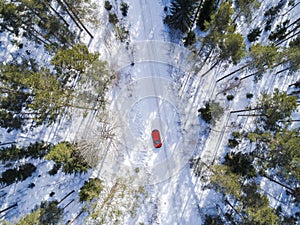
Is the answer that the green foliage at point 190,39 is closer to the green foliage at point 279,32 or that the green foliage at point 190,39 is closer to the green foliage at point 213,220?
the green foliage at point 279,32

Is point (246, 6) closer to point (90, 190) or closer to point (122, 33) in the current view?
point (122, 33)

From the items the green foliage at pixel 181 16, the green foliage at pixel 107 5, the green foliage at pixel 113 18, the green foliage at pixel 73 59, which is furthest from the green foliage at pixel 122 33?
the green foliage at pixel 73 59

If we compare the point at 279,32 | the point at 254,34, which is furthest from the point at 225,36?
the point at 279,32

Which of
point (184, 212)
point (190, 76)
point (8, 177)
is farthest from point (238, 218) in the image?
point (8, 177)

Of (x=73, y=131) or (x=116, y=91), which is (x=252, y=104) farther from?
(x=73, y=131)

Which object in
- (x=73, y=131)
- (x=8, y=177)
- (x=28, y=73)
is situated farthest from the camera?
(x=73, y=131)

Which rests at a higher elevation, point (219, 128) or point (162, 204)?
point (219, 128)
